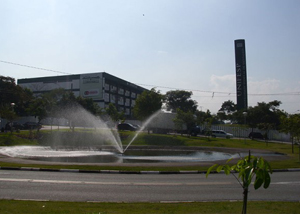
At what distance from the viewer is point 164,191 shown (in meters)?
11.3

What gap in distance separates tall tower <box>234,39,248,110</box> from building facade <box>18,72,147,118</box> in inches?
1514

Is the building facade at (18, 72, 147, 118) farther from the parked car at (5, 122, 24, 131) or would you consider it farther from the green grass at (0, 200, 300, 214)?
the green grass at (0, 200, 300, 214)

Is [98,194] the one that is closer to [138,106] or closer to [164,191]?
[164,191]

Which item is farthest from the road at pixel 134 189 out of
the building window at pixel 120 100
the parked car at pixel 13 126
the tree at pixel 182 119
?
the building window at pixel 120 100

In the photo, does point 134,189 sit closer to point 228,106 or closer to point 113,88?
point 113,88

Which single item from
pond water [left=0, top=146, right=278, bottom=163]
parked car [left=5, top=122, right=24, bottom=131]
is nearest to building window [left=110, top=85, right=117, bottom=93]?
parked car [left=5, top=122, right=24, bottom=131]

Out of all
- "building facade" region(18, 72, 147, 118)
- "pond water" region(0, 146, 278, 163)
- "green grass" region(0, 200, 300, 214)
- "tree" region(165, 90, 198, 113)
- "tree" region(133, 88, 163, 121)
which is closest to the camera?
"green grass" region(0, 200, 300, 214)

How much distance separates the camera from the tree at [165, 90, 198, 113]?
366ft

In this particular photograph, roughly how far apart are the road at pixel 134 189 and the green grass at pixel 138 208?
4.04 ft

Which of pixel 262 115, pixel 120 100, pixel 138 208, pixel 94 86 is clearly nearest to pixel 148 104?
pixel 262 115

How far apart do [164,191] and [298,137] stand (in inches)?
800

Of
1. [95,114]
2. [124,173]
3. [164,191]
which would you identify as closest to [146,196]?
[164,191]

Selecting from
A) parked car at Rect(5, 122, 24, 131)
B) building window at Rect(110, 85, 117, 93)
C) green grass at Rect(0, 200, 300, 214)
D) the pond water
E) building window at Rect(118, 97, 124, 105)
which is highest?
building window at Rect(110, 85, 117, 93)

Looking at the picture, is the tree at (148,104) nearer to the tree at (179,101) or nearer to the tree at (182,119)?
the tree at (182,119)
